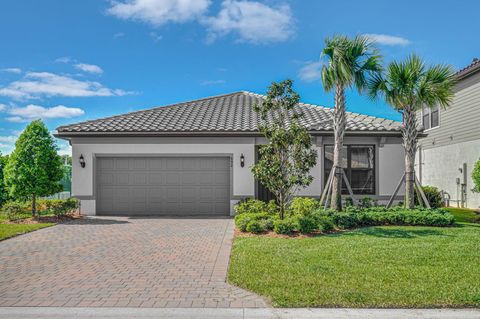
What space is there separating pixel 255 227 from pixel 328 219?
7.02 ft

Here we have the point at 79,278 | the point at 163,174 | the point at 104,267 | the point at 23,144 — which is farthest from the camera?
the point at 163,174

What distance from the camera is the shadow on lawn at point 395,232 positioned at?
994cm

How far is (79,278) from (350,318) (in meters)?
4.43

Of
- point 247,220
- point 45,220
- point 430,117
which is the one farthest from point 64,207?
point 430,117

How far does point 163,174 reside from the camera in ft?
50.1

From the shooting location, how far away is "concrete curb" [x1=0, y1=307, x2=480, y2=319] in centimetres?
472

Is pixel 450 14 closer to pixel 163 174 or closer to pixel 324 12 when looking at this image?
pixel 324 12

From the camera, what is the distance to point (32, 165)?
13.8 meters

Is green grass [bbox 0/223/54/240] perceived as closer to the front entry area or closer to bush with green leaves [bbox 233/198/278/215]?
the front entry area

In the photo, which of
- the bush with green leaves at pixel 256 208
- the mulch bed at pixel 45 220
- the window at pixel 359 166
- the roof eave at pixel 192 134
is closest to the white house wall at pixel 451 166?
the roof eave at pixel 192 134

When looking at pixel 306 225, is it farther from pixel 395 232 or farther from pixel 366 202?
pixel 366 202

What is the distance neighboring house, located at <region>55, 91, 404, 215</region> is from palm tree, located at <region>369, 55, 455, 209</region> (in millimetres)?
2052

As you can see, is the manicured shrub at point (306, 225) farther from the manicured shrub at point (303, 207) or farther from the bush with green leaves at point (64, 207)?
the bush with green leaves at point (64, 207)

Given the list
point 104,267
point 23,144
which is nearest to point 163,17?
point 23,144
